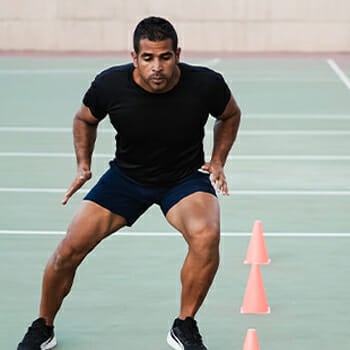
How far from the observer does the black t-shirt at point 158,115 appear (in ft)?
22.3

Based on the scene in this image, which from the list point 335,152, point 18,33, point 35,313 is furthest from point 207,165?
point 18,33

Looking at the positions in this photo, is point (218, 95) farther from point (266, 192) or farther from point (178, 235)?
point (266, 192)

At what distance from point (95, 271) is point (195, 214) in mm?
2283

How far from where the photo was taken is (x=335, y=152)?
48.2ft

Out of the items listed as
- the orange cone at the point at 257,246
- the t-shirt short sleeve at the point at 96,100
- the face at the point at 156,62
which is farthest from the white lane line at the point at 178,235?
the face at the point at 156,62

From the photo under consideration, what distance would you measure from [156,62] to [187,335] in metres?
1.44

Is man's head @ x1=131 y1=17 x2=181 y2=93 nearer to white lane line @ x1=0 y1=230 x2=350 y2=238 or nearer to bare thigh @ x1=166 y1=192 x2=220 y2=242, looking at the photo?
bare thigh @ x1=166 y1=192 x2=220 y2=242

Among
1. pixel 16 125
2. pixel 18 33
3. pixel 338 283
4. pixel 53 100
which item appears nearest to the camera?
pixel 338 283

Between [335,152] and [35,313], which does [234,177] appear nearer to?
[335,152]

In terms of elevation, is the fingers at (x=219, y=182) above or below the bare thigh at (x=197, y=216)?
above

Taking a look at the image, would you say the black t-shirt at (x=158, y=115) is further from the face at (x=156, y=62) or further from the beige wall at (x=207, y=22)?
the beige wall at (x=207, y=22)

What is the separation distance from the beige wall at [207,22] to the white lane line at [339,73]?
246cm

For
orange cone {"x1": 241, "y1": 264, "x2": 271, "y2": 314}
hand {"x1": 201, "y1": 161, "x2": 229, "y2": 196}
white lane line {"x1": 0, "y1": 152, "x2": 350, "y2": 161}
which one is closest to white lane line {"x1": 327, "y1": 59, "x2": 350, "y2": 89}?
white lane line {"x1": 0, "y1": 152, "x2": 350, "y2": 161}

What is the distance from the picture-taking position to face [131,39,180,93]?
6602 mm
